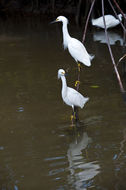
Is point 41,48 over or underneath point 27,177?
over

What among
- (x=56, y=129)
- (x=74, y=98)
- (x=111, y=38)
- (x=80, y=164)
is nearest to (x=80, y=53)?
(x=74, y=98)

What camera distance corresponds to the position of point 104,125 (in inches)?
190

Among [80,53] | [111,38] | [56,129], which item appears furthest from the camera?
[111,38]

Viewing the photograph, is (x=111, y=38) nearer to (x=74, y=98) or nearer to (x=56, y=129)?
(x=74, y=98)

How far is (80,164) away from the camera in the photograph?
3908mm

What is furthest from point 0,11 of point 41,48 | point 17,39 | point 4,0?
point 41,48

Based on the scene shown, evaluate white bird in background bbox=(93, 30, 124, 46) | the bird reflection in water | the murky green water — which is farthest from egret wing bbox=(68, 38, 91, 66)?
white bird in background bbox=(93, 30, 124, 46)

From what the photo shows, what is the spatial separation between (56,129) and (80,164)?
0.97 m

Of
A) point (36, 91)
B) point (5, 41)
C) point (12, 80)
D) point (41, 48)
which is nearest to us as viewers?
point (36, 91)

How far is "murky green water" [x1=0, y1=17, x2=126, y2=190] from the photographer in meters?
3.68

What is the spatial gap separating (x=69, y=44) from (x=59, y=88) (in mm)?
911

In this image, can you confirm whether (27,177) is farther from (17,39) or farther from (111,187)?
(17,39)

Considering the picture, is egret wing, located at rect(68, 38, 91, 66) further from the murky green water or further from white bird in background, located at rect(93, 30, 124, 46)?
white bird in background, located at rect(93, 30, 124, 46)

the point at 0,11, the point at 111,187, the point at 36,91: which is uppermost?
the point at 0,11
